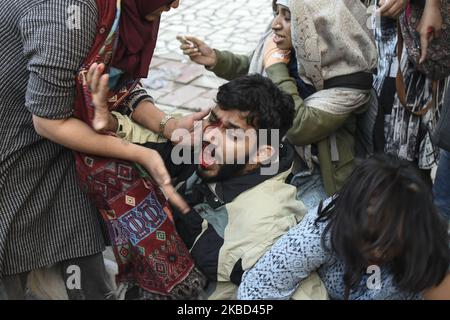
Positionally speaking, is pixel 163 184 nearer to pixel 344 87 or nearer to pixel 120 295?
pixel 120 295

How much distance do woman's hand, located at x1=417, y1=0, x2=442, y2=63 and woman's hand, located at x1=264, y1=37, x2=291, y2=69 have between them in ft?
2.00

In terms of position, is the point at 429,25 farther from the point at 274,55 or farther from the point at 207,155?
the point at 207,155

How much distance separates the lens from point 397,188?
1.74m

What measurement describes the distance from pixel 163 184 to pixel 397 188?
29.1 inches

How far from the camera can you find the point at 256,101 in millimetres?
2332

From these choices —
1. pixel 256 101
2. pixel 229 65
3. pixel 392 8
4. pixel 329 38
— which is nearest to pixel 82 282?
pixel 256 101

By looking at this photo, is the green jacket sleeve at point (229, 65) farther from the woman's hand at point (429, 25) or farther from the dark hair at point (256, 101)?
the woman's hand at point (429, 25)

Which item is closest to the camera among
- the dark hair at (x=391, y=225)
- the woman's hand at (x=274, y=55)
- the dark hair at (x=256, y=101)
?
the dark hair at (x=391, y=225)

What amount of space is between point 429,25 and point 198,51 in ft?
3.50

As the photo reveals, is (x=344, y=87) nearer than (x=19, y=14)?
No

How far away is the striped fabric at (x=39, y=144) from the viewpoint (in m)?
1.78

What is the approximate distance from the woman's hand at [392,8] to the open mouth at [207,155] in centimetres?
108

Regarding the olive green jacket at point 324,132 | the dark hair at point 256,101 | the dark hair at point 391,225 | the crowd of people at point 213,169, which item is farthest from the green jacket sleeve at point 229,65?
the dark hair at point 391,225
